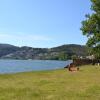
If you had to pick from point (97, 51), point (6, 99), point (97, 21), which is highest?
point (97, 21)

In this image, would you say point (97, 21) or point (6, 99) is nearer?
point (6, 99)

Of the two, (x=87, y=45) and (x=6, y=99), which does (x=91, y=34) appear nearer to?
(x=87, y=45)

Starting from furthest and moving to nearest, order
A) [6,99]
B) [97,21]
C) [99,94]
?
1. [97,21]
2. [99,94]
3. [6,99]

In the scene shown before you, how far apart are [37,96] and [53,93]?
146cm

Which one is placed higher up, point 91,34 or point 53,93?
point 91,34

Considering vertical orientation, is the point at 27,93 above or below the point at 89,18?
below

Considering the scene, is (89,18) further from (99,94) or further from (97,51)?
(99,94)

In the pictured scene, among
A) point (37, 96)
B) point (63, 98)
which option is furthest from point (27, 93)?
point (63, 98)

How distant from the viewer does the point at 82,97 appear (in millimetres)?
18734

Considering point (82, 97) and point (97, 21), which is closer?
point (82, 97)

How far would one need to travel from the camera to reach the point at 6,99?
18078 mm

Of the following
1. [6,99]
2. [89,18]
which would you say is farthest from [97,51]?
[6,99]

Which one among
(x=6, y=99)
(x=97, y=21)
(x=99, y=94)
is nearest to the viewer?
(x=6, y=99)

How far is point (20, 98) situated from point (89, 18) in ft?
125
